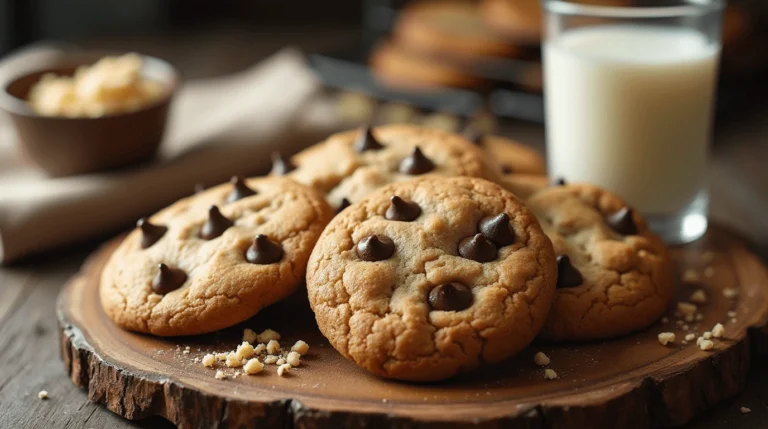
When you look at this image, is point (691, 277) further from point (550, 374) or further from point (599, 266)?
point (550, 374)

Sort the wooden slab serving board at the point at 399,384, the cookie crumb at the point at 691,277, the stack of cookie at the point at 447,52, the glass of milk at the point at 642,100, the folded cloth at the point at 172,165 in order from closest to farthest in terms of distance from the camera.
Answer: the wooden slab serving board at the point at 399,384
the cookie crumb at the point at 691,277
the glass of milk at the point at 642,100
the folded cloth at the point at 172,165
the stack of cookie at the point at 447,52

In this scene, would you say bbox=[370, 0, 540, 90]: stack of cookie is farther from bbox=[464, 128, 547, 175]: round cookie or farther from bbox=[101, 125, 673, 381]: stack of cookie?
bbox=[101, 125, 673, 381]: stack of cookie

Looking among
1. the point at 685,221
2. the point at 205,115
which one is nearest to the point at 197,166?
the point at 205,115

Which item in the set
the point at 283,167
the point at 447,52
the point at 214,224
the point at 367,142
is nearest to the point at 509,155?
the point at 367,142

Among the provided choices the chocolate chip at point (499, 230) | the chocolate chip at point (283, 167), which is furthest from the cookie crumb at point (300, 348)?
the chocolate chip at point (283, 167)

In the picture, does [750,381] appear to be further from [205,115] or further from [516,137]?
[205,115]

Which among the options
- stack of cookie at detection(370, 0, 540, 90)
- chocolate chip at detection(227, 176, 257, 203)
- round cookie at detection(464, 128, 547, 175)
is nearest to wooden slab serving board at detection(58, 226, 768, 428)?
chocolate chip at detection(227, 176, 257, 203)

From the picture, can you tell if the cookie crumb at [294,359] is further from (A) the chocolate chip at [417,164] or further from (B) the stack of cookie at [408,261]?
(A) the chocolate chip at [417,164]

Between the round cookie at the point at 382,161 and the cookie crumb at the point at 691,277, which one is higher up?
the round cookie at the point at 382,161
